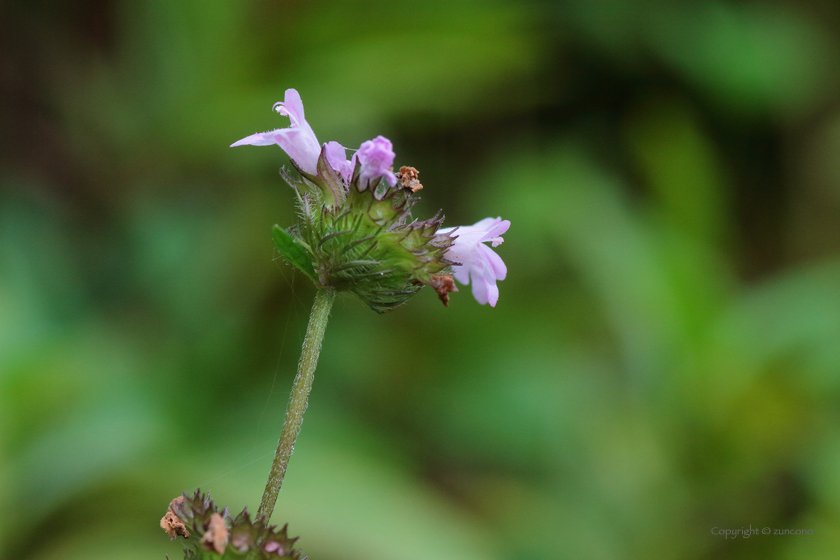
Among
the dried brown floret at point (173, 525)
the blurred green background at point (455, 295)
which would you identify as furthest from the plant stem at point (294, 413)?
the blurred green background at point (455, 295)

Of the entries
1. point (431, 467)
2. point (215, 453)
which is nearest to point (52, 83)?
point (215, 453)

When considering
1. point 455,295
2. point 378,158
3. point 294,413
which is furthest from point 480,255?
point 455,295

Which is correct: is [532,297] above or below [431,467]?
above

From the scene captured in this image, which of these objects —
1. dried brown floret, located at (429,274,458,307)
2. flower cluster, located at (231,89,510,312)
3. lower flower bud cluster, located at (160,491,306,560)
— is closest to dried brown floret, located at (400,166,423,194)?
flower cluster, located at (231,89,510,312)

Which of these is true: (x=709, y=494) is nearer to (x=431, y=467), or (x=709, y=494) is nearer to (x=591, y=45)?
(x=431, y=467)

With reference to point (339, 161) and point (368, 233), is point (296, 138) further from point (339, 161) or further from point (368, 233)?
point (368, 233)

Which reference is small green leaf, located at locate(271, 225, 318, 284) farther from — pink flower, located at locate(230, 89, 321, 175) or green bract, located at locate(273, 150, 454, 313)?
pink flower, located at locate(230, 89, 321, 175)
